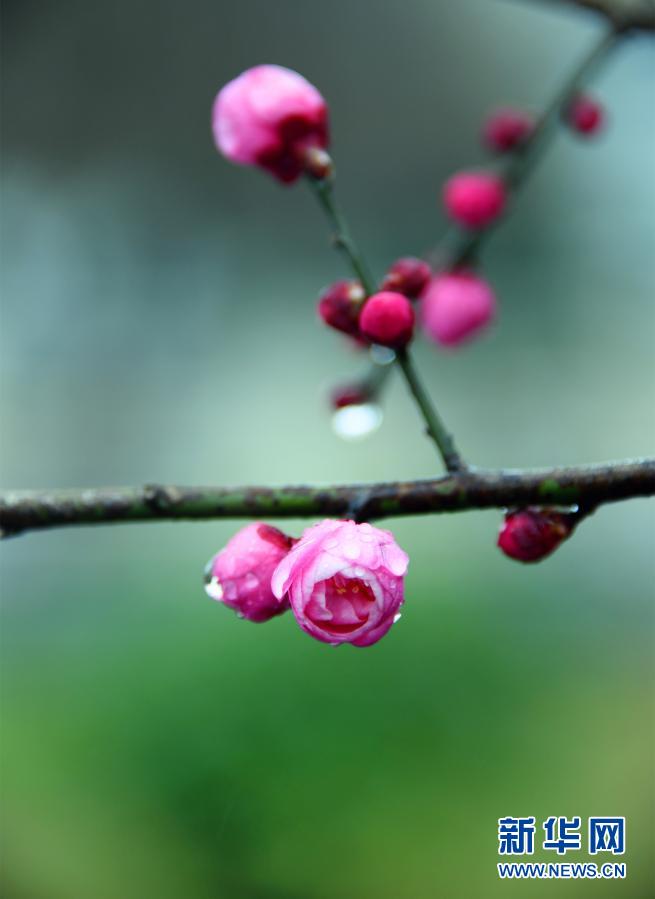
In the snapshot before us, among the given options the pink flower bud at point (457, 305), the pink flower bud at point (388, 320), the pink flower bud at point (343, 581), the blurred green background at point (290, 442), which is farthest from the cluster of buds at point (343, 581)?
the blurred green background at point (290, 442)

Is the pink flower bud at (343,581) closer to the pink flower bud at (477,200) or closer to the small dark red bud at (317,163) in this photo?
the small dark red bud at (317,163)

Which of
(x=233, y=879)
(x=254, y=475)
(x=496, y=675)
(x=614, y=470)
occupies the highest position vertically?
(x=254, y=475)

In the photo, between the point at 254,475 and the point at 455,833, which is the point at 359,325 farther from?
the point at 254,475

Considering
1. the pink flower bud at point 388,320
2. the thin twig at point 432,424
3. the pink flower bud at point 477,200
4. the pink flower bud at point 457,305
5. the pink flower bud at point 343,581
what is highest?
the pink flower bud at point 477,200

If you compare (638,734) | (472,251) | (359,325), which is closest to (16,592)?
(638,734)

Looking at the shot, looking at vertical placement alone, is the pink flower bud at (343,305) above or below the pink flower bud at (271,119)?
below

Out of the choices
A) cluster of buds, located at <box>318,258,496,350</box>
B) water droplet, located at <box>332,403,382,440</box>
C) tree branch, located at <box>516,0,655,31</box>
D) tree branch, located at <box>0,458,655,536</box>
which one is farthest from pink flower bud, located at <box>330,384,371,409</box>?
tree branch, located at <box>516,0,655,31</box>
